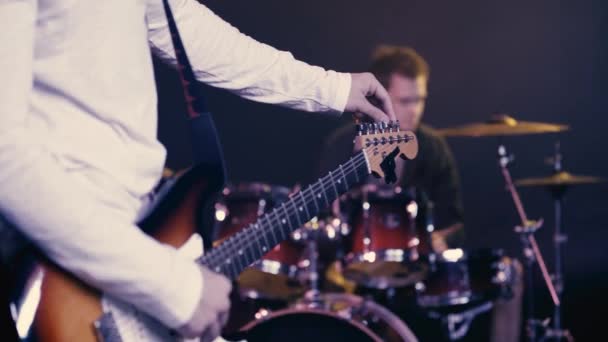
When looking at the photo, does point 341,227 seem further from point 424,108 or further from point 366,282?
point 424,108

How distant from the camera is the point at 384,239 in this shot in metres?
3.43

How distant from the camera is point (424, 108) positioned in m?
4.61

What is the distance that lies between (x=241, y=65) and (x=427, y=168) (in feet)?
8.69

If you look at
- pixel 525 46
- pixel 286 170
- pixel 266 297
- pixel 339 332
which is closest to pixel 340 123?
pixel 286 170

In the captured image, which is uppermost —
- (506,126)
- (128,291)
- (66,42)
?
(66,42)

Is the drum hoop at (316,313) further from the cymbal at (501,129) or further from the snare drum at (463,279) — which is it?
the cymbal at (501,129)

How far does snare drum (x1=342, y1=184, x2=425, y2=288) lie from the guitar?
1835 mm

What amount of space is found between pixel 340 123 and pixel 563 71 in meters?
1.30

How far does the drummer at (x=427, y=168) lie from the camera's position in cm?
375

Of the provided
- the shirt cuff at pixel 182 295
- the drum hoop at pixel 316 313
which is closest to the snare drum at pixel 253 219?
the drum hoop at pixel 316 313

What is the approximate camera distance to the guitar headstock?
1.54 meters

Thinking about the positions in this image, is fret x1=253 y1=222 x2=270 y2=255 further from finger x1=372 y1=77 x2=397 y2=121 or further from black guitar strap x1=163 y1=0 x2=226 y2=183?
finger x1=372 y1=77 x2=397 y2=121

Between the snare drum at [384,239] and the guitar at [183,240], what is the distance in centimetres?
183

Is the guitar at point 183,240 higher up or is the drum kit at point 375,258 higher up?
the guitar at point 183,240
